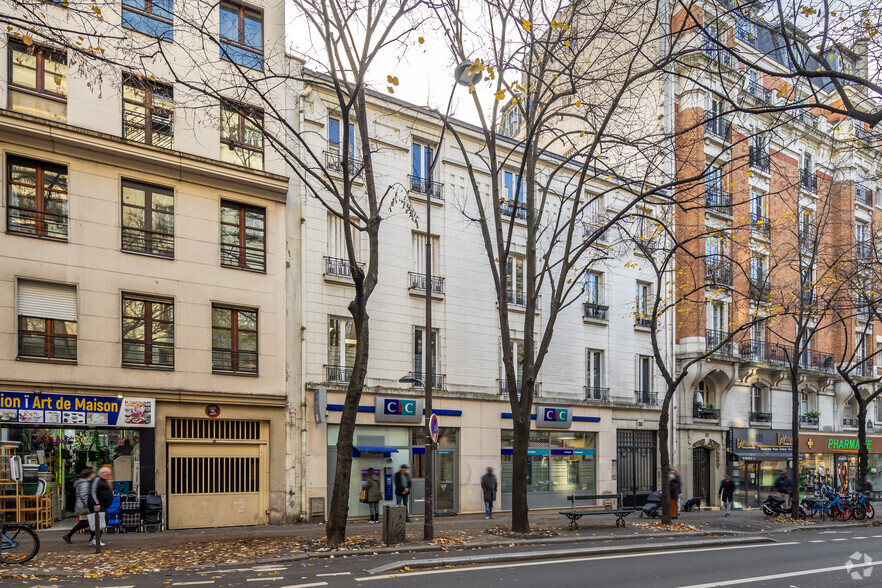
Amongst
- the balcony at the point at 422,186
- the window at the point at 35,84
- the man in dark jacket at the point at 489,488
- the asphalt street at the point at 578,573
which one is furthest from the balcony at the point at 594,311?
the window at the point at 35,84

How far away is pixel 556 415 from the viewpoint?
2742cm

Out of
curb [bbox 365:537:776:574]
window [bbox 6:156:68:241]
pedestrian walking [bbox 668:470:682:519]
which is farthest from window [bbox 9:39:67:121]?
pedestrian walking [bbox 668:470:682:519]

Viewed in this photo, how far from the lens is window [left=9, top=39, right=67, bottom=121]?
1755 cm

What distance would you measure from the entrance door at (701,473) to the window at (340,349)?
17476mm

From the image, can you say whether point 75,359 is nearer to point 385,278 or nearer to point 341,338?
point 341,338

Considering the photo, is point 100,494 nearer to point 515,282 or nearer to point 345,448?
point 345,448

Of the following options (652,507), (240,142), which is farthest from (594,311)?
(240,142)

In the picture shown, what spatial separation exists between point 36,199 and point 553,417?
17888 mm

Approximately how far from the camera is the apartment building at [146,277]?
17.4m

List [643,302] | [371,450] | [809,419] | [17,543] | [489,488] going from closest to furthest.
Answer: [17,543]
[371,450]
[489,488]
[643,302]
[809,419]

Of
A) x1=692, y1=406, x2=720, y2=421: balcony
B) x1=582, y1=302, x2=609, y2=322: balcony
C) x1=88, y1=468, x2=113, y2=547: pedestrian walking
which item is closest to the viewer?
x1=88, y1=468, x2=113, y2=547: pedestrian walking

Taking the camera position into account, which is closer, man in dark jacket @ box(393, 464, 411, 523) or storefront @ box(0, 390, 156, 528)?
storefront @ box(0, 390, 156, 528)

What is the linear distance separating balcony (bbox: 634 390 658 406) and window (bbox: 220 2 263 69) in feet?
63.8

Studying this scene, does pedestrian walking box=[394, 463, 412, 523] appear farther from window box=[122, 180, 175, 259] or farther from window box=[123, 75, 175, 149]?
window box=[123, 75, 175, 149]
